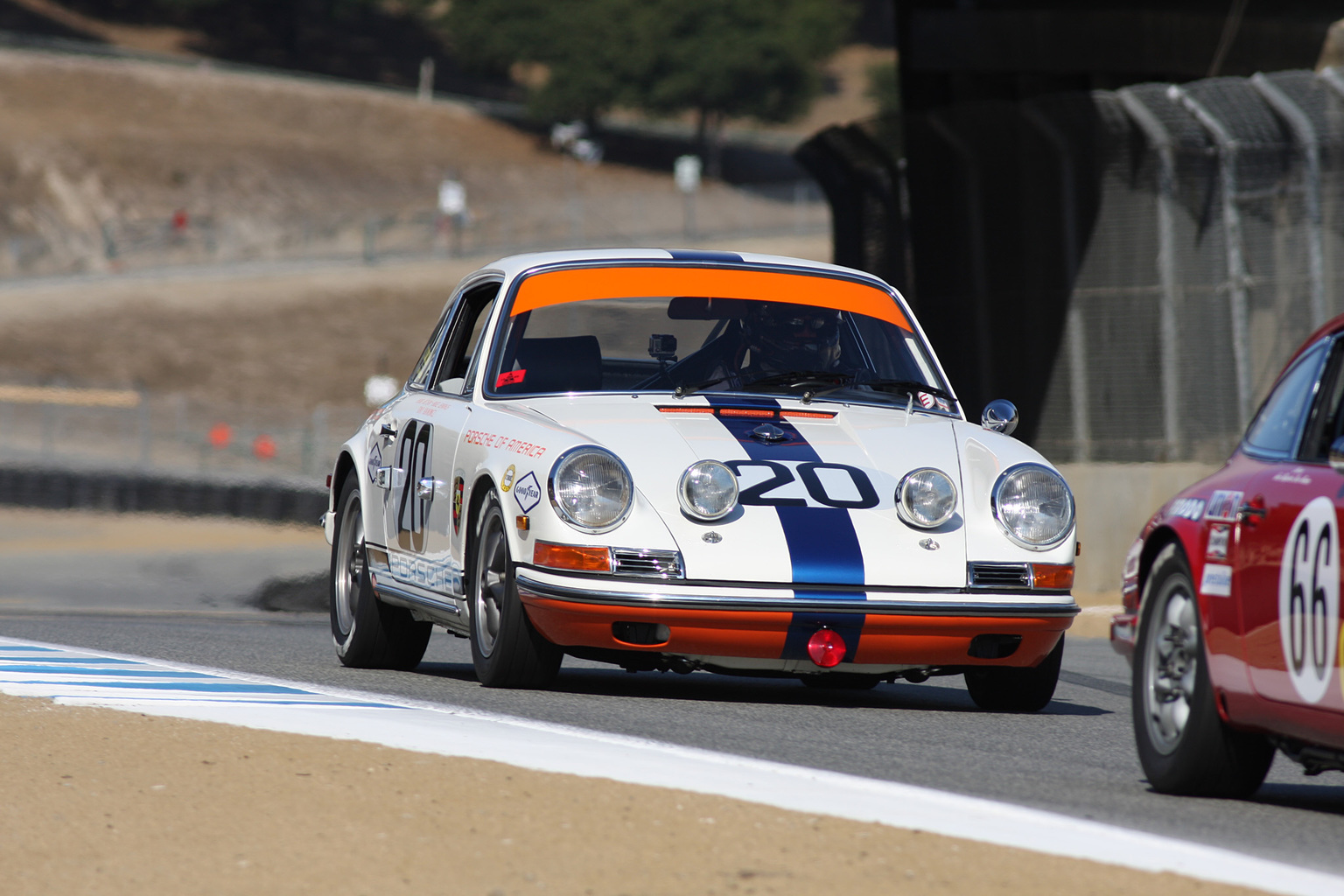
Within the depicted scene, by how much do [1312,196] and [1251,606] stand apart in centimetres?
1341

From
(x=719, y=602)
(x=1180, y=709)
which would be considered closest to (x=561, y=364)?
(x=719, y=602)

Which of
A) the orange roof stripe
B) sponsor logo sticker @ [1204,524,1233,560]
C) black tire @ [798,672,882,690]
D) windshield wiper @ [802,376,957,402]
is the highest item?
the orange roof stripe

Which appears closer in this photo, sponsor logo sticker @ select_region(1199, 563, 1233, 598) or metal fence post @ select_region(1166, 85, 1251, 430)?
sponsor logo sticker @ select_region(1199, 563, 1233, 598)

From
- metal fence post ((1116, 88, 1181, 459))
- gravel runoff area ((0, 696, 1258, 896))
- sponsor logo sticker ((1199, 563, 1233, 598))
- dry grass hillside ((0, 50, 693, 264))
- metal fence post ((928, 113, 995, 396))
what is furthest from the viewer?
dry grass hillside ((0, 50, 693, 264))

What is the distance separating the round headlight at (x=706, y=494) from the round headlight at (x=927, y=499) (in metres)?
0.62

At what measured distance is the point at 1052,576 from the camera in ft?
25.6

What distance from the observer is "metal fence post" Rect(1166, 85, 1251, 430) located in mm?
18500

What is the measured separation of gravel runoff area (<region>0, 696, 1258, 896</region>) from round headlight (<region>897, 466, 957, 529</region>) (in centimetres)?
238

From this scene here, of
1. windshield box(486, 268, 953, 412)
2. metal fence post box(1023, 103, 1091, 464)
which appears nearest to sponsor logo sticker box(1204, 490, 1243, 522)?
windshield box(486, 268, 953, 412)

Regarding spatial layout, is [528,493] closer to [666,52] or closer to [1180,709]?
[1180,709]

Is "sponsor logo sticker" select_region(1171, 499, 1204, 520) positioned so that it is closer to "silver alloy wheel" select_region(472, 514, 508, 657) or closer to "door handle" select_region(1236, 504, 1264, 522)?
"door handle" select_region(1236, 504, 1264, 522)

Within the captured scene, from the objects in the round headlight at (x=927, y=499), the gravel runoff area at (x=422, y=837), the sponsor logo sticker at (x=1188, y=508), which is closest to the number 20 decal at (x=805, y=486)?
the round headlight at (x=927, y=499)

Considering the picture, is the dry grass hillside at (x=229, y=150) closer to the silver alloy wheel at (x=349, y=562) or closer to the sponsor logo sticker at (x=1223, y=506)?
the silver alloy wheel at (x=349, y=562)

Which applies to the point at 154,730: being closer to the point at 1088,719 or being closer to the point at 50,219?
the point at 1088,719
